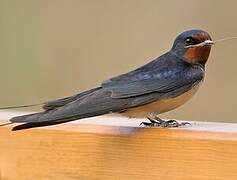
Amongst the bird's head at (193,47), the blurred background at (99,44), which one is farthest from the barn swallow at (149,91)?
the blurred background at (99,44)

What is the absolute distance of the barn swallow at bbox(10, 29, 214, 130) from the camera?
169 centimetres

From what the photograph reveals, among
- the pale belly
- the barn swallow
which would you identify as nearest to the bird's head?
the barn swallow

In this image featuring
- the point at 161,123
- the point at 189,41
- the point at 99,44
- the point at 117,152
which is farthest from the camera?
the point at 99,44

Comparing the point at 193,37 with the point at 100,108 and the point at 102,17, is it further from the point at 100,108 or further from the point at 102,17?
the point at 102,17

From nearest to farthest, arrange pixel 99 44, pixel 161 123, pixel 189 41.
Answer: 1. pixel 161 123
2. pixel 189 41
3. pixel 99 44

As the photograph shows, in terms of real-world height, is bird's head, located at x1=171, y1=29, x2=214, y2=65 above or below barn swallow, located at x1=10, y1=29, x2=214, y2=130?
above

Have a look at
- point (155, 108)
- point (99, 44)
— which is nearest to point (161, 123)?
point (155, 108)

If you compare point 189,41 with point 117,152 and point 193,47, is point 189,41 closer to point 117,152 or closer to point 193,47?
point 193,47

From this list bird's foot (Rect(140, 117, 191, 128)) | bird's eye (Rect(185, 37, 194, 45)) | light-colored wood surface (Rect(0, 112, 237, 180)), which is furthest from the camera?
bird's eye (Rect(185, 37, 194, 45))

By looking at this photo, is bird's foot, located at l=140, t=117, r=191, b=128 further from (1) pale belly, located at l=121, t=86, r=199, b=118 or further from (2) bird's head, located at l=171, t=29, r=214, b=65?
(2) bird's head, located at l=171, t=29, r=214, b=65

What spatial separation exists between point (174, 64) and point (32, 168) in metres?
0.42

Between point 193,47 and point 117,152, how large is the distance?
352 mm

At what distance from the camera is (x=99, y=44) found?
3.82 metres

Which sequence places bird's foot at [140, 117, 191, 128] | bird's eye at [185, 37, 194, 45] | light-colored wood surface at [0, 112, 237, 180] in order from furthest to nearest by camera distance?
bird's eye at [185, 37, 194, 45] → bird's foot at [140, 117, 191, 128] → light-colored wood surface at [0, 112, 237, 180]
